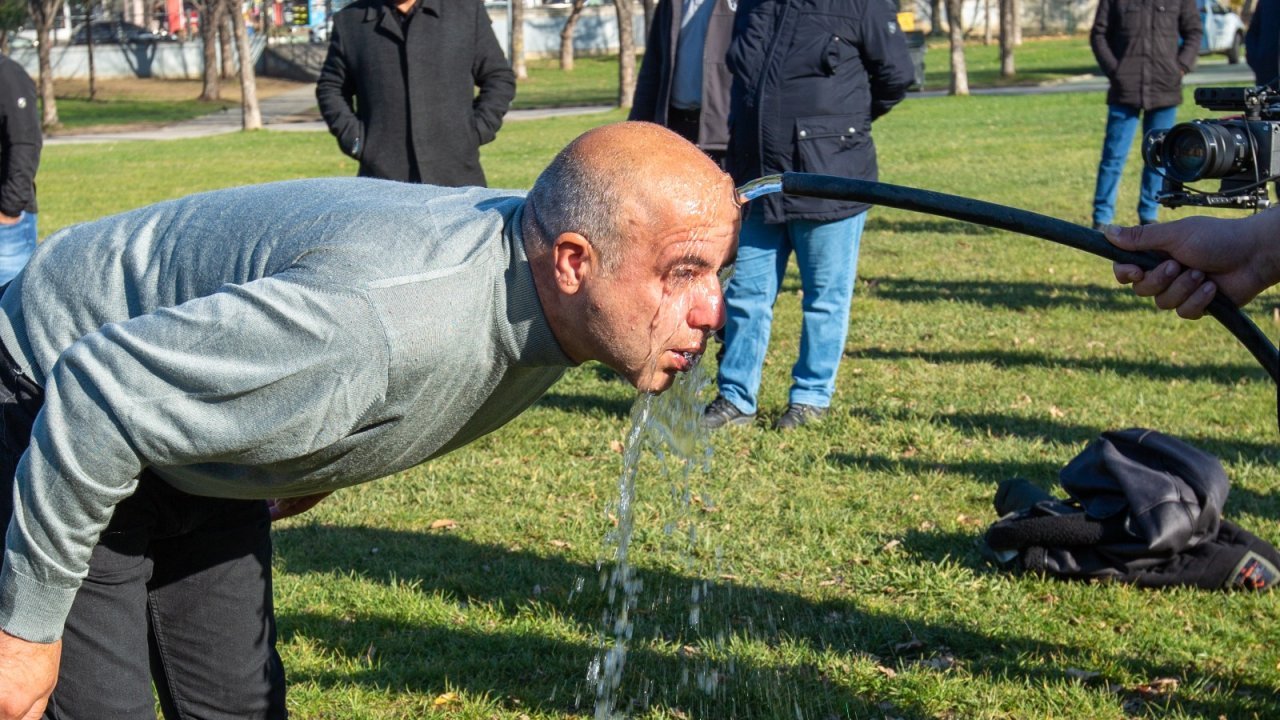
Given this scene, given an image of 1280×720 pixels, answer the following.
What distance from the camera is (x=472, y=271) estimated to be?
2521 mm

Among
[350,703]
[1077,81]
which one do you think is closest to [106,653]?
[350,703]

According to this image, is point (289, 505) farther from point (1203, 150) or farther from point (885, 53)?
point (885, 53)

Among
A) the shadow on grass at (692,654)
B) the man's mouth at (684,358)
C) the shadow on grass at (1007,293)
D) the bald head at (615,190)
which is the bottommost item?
the shadow on grass at (692,654)

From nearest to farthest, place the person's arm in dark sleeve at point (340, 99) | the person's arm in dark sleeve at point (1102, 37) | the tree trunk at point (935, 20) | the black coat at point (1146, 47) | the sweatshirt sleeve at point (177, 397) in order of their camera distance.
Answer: the sweatshirt sleeve at point (177, 397) → the person's arm in dark sleeve at point (340, 99) → the black coat at point (1146, 47) → the person's arm in dark sleeve at point (1102, 37) → the tree trunk at point (935, 20)

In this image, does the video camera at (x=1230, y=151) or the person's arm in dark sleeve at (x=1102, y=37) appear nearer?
the video camera at (x=1230, y=151)

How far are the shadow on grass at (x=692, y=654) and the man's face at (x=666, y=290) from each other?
1.66 m

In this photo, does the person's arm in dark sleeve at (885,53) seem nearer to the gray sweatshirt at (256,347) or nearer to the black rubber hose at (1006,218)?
the black rubber hose at (1006,218)

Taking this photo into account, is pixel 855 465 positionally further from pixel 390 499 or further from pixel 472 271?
pixel 472 271

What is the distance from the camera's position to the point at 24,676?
2.45 metres

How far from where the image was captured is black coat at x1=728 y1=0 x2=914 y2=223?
6504mm

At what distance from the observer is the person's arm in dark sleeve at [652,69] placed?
7277mm

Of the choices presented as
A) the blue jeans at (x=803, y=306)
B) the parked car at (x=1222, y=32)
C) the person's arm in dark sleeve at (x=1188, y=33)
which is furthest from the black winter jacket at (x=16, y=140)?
the parked car at (x=1222, y=32)

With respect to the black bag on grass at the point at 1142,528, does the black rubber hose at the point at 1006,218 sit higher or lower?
higher

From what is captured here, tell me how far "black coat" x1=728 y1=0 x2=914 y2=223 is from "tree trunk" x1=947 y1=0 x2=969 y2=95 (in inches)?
1086
